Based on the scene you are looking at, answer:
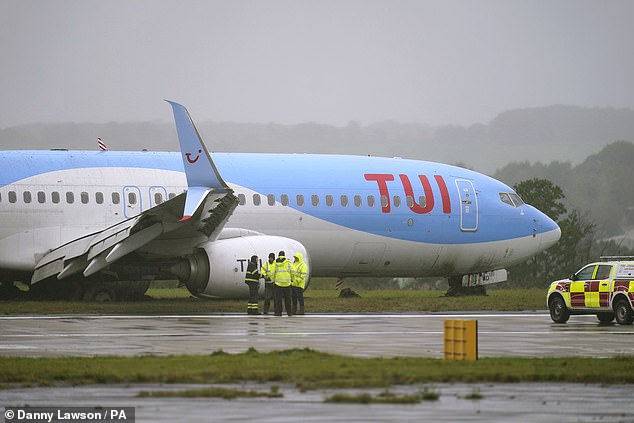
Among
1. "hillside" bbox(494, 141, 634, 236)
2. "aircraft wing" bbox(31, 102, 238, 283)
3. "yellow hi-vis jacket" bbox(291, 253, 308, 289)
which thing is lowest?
"yellow hi-vis jacket" bbox(291, 253, 308, 289)

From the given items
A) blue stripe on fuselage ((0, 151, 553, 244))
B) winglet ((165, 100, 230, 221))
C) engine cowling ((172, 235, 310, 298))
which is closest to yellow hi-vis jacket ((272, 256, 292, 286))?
engine cowling ((172, 235, 310, 298))

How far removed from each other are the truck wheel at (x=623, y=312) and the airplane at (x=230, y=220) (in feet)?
25.1

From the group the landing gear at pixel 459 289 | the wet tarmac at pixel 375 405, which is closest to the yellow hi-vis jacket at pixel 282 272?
the landing gear at pixel 459 289

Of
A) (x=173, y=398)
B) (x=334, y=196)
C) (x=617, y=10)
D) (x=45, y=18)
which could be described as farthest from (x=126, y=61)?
(x=173, y=398)

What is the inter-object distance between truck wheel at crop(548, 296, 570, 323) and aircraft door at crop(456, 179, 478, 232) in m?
8.29

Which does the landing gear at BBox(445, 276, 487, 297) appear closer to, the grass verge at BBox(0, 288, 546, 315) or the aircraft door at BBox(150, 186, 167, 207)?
the grass verge at BBox(0, 288, 546, 315)

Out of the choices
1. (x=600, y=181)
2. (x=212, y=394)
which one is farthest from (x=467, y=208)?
(x=600, y=181)

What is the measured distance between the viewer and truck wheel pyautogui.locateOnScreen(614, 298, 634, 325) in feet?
87.0

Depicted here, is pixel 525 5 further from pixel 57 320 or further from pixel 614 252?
pixel 57 320

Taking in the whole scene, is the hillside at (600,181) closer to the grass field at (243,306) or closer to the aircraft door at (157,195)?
the grass field at (243,306)

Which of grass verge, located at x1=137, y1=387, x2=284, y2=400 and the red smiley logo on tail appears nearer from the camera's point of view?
grass verge, located at x1=137, y1=387, x2=284, y2=400

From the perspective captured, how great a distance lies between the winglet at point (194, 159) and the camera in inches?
1107

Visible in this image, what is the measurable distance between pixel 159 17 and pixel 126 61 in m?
7.08

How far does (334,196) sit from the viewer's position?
3469 cm
